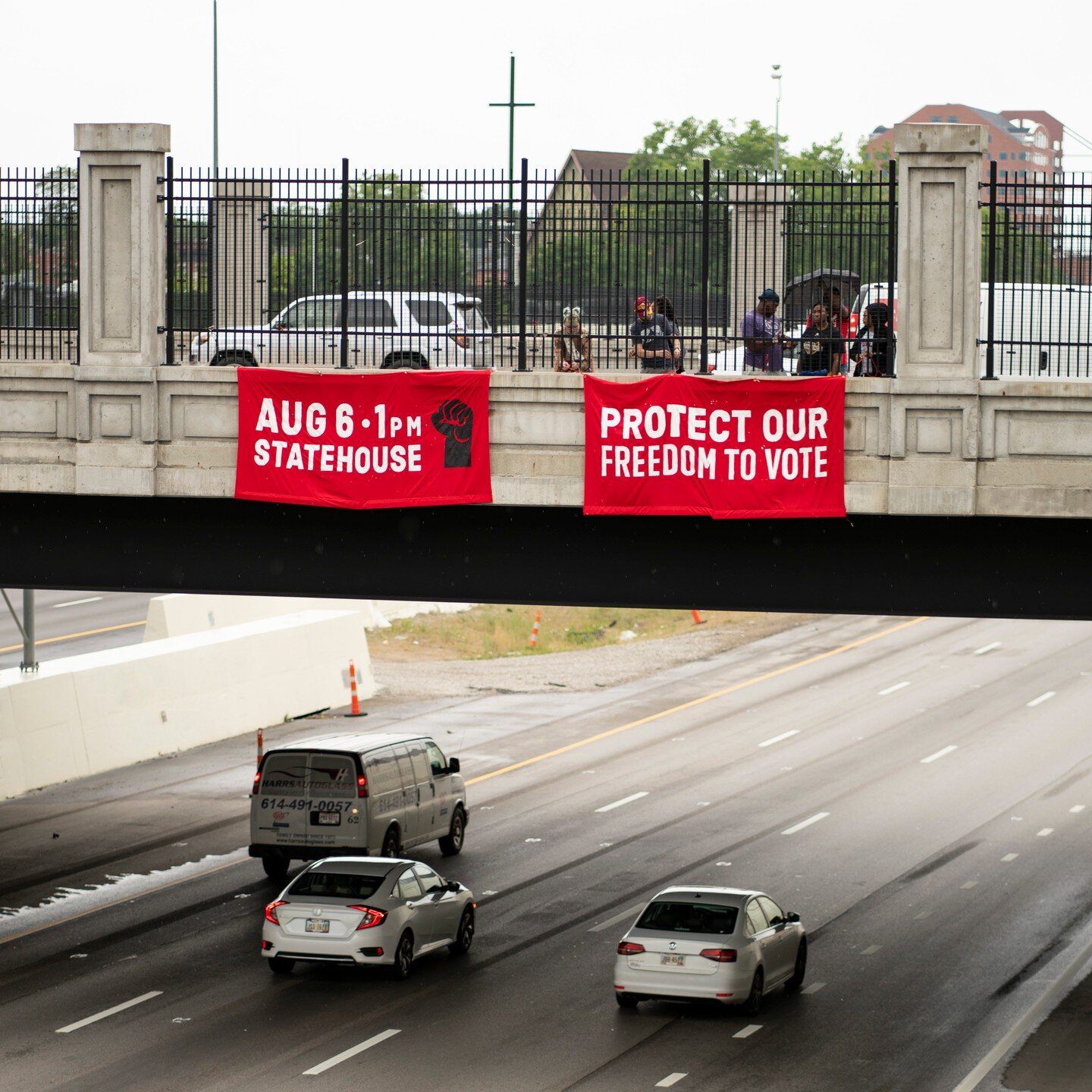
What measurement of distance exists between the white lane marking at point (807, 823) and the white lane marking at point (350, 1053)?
12.0 m

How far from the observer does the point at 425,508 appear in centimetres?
1934

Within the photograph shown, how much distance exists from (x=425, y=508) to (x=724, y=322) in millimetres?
3622

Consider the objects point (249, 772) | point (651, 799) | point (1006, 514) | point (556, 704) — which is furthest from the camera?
point (556, 704)

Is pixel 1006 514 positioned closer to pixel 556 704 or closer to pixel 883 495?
pixel 883 495

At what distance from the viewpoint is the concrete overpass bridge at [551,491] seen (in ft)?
58.0

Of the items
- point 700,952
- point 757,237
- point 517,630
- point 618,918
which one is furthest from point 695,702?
point 757,237

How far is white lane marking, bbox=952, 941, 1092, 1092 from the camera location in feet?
61.1

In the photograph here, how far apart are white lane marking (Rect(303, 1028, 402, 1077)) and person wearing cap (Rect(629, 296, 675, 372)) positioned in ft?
24.8

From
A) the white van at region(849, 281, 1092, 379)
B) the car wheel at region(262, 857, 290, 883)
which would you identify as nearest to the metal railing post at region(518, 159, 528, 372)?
the white van at region(849, 281, 1092, 379)

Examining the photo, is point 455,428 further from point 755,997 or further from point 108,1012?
point 108,1012

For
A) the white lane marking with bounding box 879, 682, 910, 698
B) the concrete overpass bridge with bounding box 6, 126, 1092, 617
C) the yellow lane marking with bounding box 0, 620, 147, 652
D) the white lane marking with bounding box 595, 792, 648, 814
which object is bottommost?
the white lane marking with bounding box 595, 792, 648, 814

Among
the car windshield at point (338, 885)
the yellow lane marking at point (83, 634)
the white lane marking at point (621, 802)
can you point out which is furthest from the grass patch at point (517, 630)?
the car windshield at point (338, 885)

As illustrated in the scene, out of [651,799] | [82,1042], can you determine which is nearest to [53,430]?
[82,1042]

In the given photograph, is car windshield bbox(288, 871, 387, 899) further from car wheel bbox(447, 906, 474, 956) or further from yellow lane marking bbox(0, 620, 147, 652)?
yellow lane marking bbox(0, 620, 147, 652)
